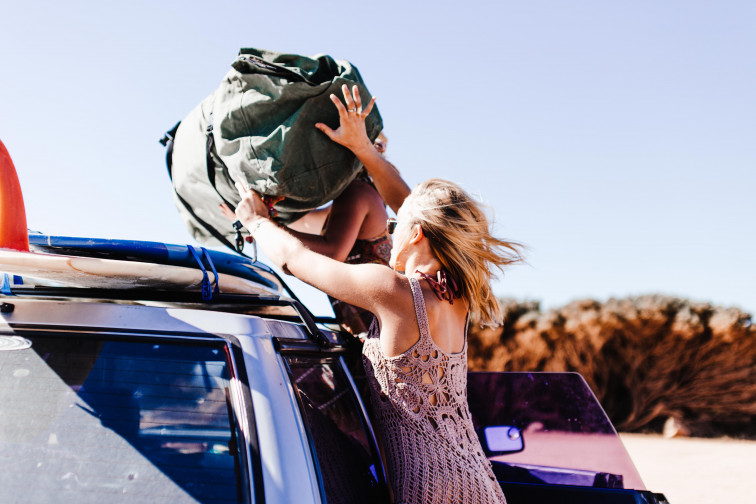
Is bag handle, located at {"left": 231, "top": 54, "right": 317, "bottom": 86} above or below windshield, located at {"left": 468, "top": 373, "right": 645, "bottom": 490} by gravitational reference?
above

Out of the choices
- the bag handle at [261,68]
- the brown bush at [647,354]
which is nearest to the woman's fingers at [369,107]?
the bag handle at [261,68]

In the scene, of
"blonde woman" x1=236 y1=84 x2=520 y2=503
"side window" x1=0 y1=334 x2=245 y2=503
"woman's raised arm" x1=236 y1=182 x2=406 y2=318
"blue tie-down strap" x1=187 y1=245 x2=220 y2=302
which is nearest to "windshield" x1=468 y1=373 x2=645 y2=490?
"blonde woman" x1=236 y1=84 x2=520 y2=503

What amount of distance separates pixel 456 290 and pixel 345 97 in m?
0.81

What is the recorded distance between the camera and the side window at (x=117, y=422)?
120 cm

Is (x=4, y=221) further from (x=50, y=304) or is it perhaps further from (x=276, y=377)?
(x=276, y=377)

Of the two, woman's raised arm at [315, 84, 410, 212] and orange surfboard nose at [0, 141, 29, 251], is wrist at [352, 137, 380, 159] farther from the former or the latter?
orange surfboard nose at [0, 141, 29, 251]

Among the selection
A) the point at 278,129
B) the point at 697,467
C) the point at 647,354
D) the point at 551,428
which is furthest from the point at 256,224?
→ the point at 647,354

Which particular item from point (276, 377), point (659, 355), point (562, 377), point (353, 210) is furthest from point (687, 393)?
point (276, 377)

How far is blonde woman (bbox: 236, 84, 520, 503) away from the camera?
1672 millimetres

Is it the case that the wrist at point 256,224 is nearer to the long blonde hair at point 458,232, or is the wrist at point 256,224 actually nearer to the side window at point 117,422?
the long blonde hair at point 458,232

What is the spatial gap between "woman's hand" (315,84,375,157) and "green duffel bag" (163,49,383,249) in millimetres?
30

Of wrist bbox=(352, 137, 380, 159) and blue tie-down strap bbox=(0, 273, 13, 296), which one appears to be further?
wrist bbox=(352, 137, 380, 159)

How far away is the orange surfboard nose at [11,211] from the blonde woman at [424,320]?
0.71 metres

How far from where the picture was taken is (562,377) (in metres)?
2.80
